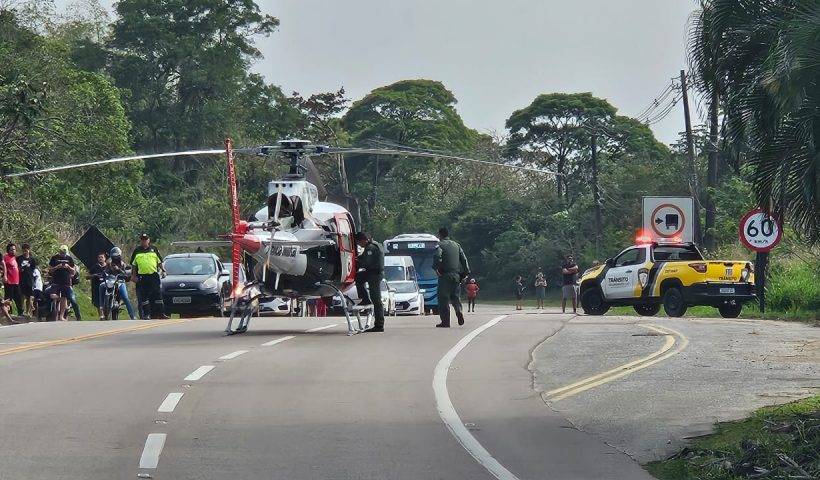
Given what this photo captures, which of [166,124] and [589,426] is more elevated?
[166,124]

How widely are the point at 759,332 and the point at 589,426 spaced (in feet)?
36.0

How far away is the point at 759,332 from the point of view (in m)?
23.2

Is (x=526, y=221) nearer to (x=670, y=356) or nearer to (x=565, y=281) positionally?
(x=565, y=281)

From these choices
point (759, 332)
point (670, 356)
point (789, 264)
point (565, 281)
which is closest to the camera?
point (670, 356)

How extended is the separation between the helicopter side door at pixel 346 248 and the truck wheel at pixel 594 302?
12.4 m

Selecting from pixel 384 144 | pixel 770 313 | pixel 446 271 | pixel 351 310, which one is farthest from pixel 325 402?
pixel 384 144

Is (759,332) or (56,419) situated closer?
(56,419)

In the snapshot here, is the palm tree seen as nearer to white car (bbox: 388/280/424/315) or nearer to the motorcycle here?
the motorcycle

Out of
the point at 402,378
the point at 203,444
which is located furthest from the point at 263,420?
the point at 402,378

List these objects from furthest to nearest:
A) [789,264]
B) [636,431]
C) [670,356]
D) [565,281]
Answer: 1. [565,281]
2. [789,264]
3. [670,356]
4. [636,431]

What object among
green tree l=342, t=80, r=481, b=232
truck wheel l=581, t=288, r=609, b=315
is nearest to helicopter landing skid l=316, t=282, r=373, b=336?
truck wheel l=581, t=288, r=609, b=315

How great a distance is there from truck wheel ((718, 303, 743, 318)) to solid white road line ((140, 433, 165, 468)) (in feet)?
73.9

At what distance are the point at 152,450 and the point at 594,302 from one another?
2558 cm

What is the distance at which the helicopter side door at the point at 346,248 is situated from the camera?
23.8 metres
